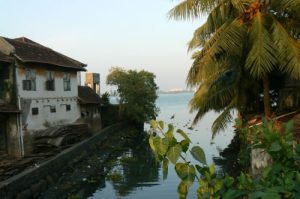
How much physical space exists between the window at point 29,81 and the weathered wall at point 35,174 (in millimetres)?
4309

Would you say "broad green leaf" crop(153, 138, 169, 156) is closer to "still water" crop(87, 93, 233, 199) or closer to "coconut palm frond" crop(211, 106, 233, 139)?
"still water" crop(87, 93, 233, 199)

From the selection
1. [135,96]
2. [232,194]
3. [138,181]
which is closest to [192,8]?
[138,181]

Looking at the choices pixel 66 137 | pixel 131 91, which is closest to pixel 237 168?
pixel 66 137

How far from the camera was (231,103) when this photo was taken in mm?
19578

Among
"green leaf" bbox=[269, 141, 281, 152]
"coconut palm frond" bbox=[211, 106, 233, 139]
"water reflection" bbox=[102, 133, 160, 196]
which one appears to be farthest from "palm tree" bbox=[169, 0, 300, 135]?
"green leaf" bbox=[269, 141, 281, 152]

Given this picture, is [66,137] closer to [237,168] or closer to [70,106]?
[70,106]

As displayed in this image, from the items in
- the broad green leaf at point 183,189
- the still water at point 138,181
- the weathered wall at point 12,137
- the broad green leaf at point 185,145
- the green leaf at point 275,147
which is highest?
the broad green leaf at point 185,145

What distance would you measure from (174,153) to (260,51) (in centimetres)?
1241

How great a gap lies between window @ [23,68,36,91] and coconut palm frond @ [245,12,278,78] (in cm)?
1406

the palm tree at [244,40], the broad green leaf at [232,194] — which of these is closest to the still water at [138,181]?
the palm tree at [244,40]

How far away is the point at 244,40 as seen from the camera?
15.4 metres

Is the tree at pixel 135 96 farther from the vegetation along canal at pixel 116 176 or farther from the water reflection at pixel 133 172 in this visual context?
the water reflection at pixel 133 172

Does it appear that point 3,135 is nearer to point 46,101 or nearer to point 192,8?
point 46,101

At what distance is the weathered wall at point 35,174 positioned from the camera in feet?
48.3
